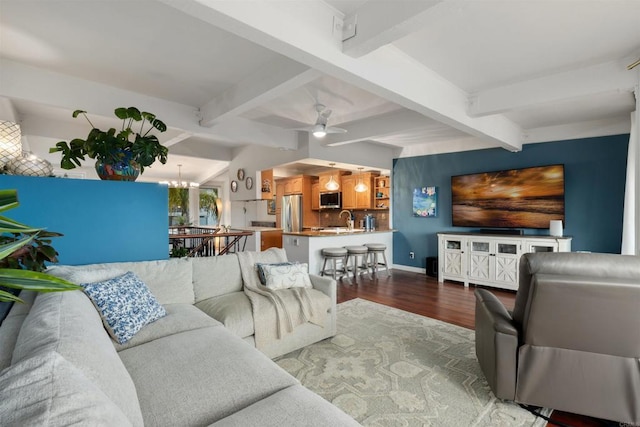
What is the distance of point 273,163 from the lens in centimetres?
616

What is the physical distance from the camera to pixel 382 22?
1.81 m

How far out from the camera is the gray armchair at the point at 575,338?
1.56m

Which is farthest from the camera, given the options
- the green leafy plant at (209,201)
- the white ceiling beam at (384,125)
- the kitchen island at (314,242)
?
the green leafy plant at (209,201)

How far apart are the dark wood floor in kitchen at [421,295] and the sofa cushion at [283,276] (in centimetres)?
139

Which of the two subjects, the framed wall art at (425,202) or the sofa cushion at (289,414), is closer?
the sofa cushion at (289,414)

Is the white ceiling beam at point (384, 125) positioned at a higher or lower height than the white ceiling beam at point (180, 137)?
higher

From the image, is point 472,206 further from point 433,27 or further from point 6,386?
point 6,386

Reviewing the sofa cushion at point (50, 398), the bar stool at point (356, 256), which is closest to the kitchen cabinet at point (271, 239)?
the bar stool at point (356, 256)

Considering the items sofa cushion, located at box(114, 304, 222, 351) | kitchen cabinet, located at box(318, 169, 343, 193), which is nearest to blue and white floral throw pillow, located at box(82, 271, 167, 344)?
sofa cushion, located at box(114, 304, 222, 351)

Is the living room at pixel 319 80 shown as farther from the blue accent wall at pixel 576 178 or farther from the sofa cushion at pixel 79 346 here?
the sofa cushion at pixel 79 346

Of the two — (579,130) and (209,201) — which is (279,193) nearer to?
(209,201)

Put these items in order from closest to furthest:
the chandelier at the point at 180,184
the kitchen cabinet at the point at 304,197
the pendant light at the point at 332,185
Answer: the pendant light at the point at 332,185 → the kitchen cabinet at the point at 304,197 → the chandelier at the point at 180,184

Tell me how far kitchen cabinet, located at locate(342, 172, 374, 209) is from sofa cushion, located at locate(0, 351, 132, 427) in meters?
6.41

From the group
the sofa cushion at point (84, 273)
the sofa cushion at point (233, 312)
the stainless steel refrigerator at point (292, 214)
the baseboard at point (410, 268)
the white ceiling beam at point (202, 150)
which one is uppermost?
the white ceiling beam at point (202, 150)
